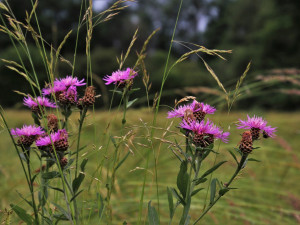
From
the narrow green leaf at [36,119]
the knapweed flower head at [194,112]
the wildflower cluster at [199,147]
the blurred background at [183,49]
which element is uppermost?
the blurred background at [183,49]

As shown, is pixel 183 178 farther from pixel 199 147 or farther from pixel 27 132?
pixel 27 132

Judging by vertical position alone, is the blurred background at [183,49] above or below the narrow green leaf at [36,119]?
above

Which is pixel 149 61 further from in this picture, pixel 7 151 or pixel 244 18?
pixel 7 151

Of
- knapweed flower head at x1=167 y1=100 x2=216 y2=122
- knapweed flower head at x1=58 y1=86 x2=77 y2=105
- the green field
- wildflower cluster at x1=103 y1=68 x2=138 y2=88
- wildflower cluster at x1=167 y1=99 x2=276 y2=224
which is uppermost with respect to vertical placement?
wildflower cluster at x1=103 y1=68 x2=138 y2=88

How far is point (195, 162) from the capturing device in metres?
0.73

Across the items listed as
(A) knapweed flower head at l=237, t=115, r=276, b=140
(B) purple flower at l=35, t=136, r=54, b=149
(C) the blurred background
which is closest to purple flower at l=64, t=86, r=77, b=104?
(B) purple flower at l=35, t=136, r=54, b=149

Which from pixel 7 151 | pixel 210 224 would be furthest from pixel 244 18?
pixel 210 224

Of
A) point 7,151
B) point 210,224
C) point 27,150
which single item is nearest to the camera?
point 27,150

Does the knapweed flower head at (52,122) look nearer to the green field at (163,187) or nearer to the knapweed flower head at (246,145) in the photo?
the green field at (163,187)

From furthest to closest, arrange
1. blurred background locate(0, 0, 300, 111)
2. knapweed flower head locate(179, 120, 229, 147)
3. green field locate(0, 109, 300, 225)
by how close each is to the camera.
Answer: blurred background locate(0, 0, 300, 111), green field locate(0, 109, 300, 225), knapweed flower head locate(179, 120, 229, 147)

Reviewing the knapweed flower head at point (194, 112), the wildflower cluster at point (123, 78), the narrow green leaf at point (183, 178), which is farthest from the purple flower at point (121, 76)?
the narrow green leaf at point (183, 178)

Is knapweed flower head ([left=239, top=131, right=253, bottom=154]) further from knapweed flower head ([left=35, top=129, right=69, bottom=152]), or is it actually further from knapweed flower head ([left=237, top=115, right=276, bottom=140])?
knapweed flower head ([left=35, top=129, right=69, bottom=152])

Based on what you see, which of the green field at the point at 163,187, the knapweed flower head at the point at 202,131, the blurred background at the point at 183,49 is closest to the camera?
the knapweed flower head at the point at 202,131

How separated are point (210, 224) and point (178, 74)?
48.6 ft
